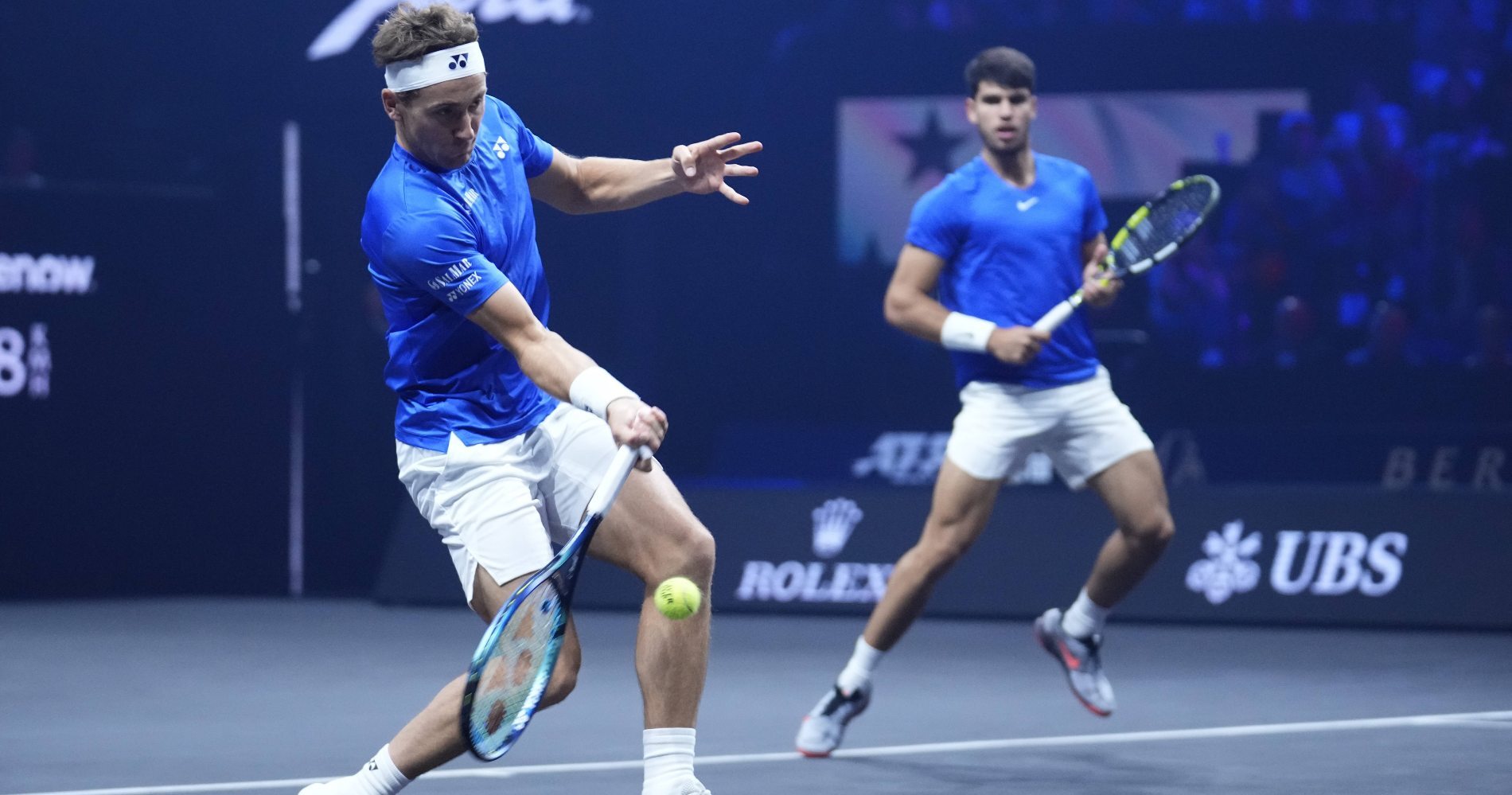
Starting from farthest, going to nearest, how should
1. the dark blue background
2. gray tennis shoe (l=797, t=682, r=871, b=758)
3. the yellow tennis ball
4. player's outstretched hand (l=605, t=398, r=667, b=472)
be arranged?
the dark blue background < gray tennis shoe (l=797, t=682, r=871, b=758) < the yellow tennis ball < player's outstretched hand (l=605, t=398, r=667, b=472)

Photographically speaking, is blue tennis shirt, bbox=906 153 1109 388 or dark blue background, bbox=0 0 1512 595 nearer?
blue tennis shirt, bbox=906 153 1109 388

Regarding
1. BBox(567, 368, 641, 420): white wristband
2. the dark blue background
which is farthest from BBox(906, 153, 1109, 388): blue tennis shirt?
the dark blue background

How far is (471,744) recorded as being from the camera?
12.5 ft

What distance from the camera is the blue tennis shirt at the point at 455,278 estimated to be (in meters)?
4.01

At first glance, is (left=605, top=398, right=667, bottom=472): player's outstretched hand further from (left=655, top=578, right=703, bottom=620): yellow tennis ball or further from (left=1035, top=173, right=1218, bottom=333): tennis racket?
(left=1035, top=173, right=1218, bottom=333): tennis racket

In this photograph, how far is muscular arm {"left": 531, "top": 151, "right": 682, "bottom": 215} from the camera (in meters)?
4.66

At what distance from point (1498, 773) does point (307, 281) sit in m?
7.22

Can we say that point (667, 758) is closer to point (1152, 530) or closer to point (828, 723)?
point (828, 723)

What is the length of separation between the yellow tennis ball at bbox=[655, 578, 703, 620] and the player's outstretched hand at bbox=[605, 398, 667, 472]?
0.38m

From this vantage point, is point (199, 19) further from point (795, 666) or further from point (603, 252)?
point (795, 666)

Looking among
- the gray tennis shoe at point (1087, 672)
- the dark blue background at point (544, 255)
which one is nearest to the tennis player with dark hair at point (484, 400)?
the gray tennis shoe at point (1087, 672)

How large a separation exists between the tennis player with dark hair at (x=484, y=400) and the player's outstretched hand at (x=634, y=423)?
0.17 ft

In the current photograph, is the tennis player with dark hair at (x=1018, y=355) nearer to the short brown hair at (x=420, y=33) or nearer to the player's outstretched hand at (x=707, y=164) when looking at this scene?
the player's outstretched hand at (x=707, y=164)

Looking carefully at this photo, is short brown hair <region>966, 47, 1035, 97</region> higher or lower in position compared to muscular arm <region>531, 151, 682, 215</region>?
higher
